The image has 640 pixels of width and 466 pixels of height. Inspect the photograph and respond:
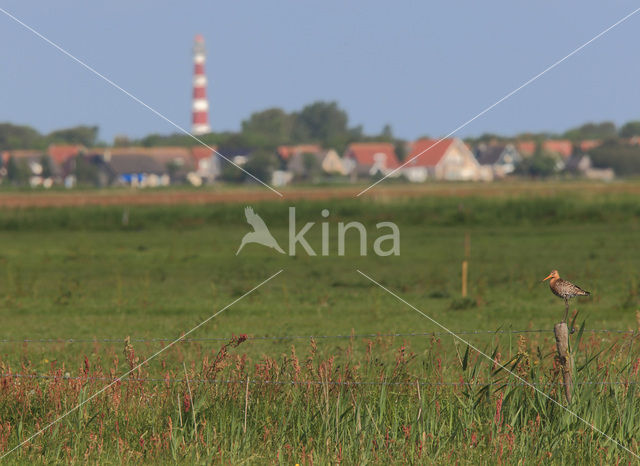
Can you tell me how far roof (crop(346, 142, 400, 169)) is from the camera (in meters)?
→ 142

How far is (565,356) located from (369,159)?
135 m

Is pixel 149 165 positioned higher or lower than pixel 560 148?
lower

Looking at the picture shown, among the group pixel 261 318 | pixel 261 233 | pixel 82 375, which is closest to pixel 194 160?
pixel 261 233

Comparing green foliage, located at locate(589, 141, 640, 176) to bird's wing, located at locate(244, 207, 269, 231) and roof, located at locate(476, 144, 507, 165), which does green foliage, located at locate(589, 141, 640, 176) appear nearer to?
roof, located at locate(476, 144, 507, 165)

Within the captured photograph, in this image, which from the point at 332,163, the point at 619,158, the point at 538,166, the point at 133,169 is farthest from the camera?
the point at 332,163

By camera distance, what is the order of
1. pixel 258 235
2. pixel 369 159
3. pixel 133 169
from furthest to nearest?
pixel 369 159 → pixel 133 169 → pixel 258 235

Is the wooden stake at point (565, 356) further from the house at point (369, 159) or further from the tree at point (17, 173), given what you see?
the tree at point (17, 173)

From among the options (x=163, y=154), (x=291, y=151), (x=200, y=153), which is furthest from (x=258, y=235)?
(x=163, y=154)

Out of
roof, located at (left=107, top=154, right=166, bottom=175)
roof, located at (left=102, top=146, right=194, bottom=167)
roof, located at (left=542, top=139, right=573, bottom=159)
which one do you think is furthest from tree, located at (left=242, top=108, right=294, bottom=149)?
roof, located at (left=542, top=139, right=573, bottom=159)

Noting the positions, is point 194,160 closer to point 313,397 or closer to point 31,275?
point 31,275

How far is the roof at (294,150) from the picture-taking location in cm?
13012

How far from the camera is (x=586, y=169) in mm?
125625

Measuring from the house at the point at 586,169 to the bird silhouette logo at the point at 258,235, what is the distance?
273 ft

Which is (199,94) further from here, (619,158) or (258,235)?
(258,235)
